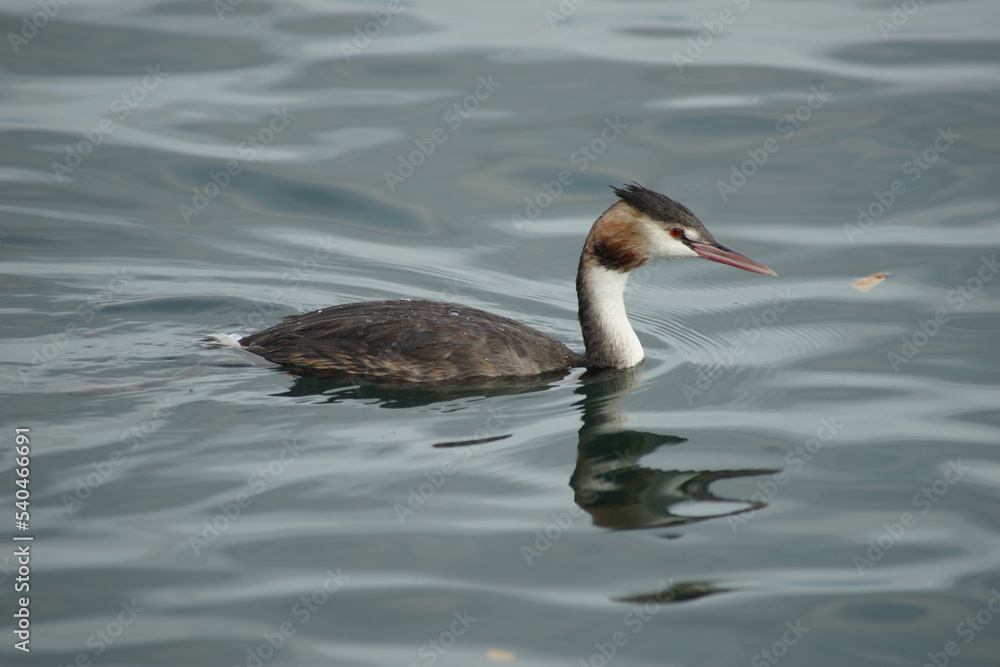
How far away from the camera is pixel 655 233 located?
788 centimetres

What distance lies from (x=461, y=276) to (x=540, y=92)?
12.1 feet

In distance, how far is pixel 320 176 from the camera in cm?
1133

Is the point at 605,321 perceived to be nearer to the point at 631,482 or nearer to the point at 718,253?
the point at 718,253

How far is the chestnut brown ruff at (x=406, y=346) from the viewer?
7.66 metres

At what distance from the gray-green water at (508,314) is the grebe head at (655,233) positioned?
2.89ft

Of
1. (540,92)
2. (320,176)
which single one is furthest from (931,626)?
(540,92)

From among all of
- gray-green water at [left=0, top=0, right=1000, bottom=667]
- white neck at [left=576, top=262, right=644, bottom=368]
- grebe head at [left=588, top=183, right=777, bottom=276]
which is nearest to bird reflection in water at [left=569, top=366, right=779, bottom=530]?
gray-green water at [left=0, top=0, right=1000, bottom=667]

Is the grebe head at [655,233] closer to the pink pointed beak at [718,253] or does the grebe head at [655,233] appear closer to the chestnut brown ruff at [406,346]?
the pink pointed beak at [718,253]

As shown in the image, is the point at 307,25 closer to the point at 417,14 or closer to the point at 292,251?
the point at 417,14

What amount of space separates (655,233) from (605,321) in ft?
2.43

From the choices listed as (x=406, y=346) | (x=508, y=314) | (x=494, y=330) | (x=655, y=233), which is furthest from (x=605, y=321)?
(x=406, y=346)

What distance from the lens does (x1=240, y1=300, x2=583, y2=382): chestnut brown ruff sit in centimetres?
766

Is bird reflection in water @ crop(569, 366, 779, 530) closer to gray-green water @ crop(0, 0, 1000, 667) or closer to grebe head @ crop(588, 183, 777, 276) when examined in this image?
gray-green water @ crop(0, 0, 1000, 667)

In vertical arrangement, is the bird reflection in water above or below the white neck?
below
